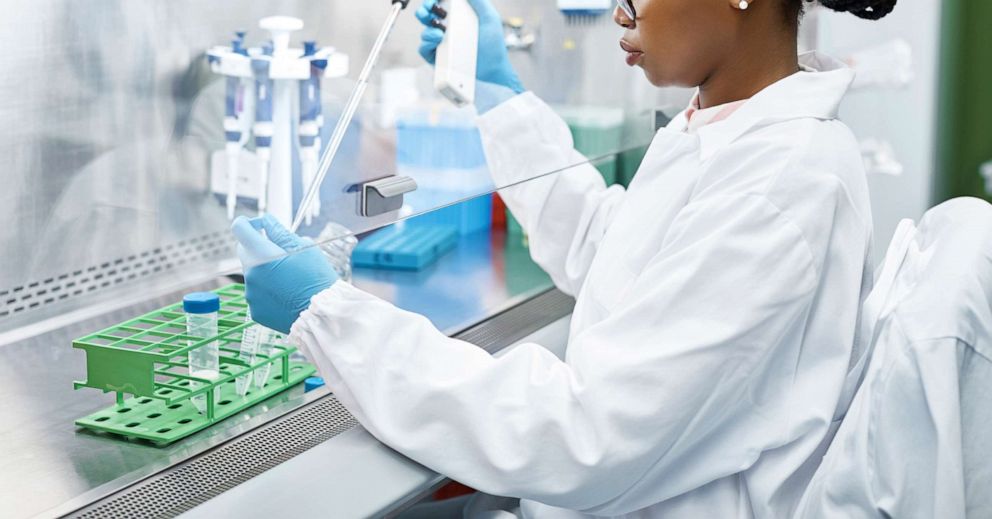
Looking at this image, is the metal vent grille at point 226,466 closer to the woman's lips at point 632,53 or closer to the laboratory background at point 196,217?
the laboratory background at point 196,217

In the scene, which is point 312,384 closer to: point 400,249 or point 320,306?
point 320,306

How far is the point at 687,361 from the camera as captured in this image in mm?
1147

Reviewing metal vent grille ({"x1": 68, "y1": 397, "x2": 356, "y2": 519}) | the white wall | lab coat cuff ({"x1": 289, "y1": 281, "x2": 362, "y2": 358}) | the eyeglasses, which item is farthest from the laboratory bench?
the white wall

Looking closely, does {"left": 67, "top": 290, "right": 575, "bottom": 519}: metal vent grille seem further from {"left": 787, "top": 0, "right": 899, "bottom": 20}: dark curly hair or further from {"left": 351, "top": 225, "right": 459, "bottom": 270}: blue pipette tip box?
{"left": 787, "top": 0, "right": 899, "bottom": 20}: dark curly hair

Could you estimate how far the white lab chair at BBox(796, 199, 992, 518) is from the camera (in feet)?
3.54

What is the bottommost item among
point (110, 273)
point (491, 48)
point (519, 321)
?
point (519, 321)

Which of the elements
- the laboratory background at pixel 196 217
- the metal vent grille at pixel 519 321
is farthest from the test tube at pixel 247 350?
the metal vent grille at pixel 519 321

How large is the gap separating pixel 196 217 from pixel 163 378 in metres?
0.27

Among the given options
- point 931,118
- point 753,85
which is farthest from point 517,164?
point 931,118

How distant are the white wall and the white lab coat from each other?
226 centimetres

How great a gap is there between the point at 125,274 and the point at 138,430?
0.36m

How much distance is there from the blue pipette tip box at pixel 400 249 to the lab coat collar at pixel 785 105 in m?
0.85

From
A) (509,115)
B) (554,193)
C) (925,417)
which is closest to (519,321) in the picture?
(554,193)

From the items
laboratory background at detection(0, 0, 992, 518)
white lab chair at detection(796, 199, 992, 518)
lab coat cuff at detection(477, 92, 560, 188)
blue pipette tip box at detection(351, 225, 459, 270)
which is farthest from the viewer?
blue pipette tip box at detection(351, 225, 459, 270)
